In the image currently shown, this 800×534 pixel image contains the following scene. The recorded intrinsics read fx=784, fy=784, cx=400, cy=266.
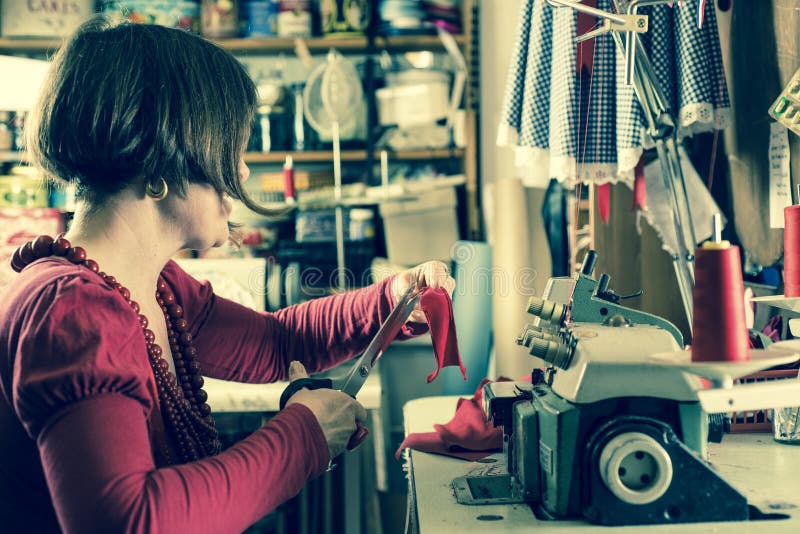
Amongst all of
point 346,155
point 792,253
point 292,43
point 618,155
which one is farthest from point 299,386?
point 292,43

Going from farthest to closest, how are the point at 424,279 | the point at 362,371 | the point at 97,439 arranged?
the point at 424,279 < the point at 362,371 < the point at 97,439

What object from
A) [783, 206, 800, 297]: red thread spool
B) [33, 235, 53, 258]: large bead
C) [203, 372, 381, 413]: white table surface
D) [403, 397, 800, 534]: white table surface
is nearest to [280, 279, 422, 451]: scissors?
[403, 397, 800, 534]: white table surface

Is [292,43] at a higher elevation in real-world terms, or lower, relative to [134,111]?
higher

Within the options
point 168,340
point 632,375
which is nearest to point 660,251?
point 632,375

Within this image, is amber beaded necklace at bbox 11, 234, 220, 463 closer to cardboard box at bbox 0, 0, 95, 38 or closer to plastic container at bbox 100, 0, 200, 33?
plastic container at bbox 100, 0, 200, 33

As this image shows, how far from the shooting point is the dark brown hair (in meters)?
0.89

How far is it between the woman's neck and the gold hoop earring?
0.02 meters

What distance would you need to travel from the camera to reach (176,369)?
1.10 meters

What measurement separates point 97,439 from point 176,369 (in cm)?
37

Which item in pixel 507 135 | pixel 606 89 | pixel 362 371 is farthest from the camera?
pixel 507 135

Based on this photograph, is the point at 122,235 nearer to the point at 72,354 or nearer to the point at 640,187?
the point at 72,354

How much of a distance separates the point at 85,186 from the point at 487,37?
7.06 feet

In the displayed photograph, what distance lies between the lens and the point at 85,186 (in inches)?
37.7

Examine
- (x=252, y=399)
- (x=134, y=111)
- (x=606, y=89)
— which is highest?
(x=606, y=89)
